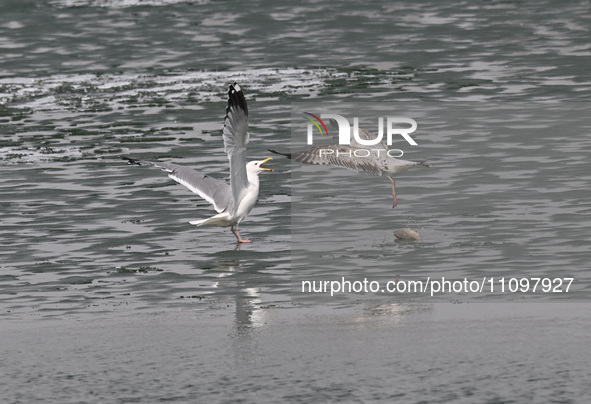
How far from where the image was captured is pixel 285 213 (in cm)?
1870

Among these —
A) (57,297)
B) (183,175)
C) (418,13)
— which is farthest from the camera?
(418,13)

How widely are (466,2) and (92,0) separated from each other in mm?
11012

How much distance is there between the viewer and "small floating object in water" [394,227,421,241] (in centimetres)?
1678

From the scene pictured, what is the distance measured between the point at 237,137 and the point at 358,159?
9.65ft

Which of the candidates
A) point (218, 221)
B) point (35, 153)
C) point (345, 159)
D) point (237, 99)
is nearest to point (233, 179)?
point (218, 221)

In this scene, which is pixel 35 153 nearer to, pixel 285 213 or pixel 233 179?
pixel 285 213

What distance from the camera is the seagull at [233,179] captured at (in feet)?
52.7

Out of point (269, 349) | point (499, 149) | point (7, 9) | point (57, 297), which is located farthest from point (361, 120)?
point (7, 9)

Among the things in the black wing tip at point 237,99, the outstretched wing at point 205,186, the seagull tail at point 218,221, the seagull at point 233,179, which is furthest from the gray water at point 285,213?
the black wing tip at point 237,99

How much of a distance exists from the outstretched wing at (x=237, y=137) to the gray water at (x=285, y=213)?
2.37 feet

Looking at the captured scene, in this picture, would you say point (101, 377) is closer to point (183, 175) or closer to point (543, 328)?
point (543, 328)

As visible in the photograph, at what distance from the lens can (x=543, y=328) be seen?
41.0 ft

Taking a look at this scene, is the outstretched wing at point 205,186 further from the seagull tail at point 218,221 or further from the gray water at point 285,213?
the gray water at point 285,213

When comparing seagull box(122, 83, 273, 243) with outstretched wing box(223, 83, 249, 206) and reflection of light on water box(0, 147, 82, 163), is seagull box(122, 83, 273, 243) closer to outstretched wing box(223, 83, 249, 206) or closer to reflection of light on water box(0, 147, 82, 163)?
outstretched wing box(223, 83, 249, 206)
